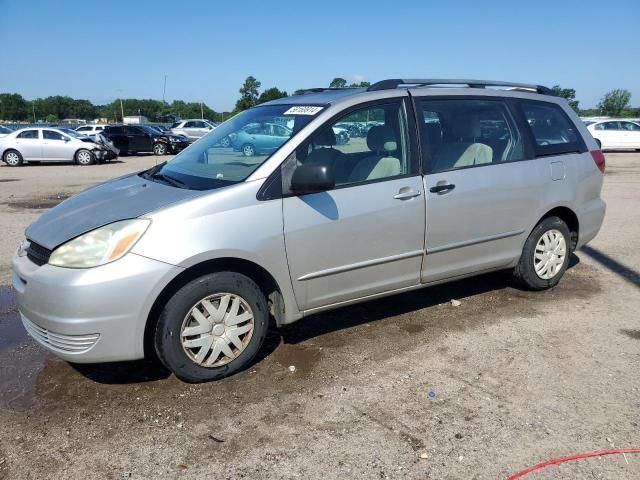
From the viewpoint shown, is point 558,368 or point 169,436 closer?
point 169,436

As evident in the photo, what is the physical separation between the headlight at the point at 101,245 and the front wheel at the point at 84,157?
19.6 m

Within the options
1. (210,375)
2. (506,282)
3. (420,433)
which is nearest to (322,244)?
(210,375)

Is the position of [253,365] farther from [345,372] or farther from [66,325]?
[66,325]

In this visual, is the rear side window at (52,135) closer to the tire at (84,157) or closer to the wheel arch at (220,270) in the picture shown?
the tire at (84,157)

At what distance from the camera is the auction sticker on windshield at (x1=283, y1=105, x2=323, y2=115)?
3.80 m

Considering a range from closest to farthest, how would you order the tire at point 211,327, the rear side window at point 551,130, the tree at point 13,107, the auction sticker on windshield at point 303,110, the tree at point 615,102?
the tire at point 211,327, the auction sticker on windshield at point 303,110, the rear side window at point 551,130, the tree at point 615,102, the tree at point 13,107

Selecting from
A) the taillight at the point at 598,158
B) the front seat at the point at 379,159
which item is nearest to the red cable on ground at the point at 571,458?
the front seat at the point at 379,159

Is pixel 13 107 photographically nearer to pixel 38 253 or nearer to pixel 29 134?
pixel 29 134

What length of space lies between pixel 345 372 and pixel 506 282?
2.52 meters

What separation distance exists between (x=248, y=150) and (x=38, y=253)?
148cm

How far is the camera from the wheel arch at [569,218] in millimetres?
4875

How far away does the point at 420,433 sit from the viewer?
2854 mm

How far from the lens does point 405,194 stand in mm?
3859

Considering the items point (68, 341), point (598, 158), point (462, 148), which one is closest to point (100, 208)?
point (68, 341)
